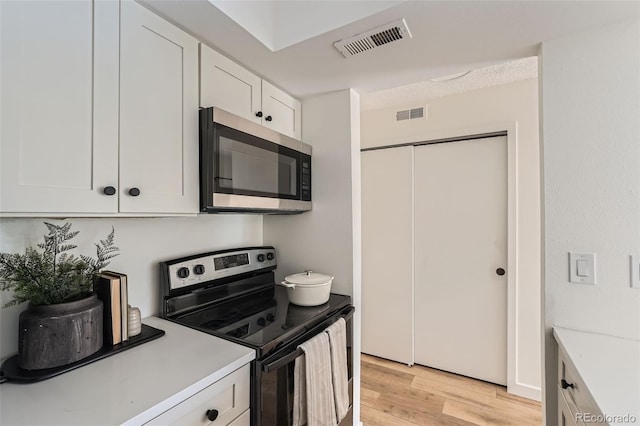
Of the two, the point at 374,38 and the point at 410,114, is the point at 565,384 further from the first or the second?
the point at 410,114

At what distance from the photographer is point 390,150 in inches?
111

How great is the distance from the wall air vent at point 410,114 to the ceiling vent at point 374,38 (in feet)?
4.59

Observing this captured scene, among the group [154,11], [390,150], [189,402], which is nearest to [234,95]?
[154,11]

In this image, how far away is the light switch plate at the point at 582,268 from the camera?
48.9 inches

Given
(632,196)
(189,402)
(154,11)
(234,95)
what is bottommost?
(189,402)

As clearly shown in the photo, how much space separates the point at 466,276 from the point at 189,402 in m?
2.30

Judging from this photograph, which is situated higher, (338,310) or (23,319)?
(23,319)

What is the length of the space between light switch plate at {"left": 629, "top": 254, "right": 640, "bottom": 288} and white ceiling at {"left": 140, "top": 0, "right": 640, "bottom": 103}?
96 cm

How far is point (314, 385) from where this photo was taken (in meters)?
1.30

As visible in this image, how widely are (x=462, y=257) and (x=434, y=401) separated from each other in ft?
3.71

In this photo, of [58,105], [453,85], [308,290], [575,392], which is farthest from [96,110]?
[453,85]

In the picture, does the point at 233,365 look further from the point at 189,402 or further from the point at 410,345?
the point at 410,345

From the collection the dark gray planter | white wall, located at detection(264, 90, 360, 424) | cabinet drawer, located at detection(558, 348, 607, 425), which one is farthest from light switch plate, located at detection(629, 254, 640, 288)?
the dark gray planter

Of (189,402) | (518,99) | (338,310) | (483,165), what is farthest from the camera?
(483,165)
